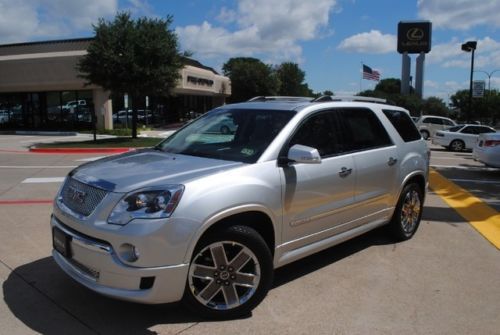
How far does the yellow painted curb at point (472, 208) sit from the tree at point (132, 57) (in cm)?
1504

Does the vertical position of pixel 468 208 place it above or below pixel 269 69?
below

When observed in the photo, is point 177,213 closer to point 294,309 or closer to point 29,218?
point 294,309

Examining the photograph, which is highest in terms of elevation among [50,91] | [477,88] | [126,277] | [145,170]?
[477,88]

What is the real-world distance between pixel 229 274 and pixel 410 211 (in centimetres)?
327

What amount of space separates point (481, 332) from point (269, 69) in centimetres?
6379

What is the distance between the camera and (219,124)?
17.5 feet

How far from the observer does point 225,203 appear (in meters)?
3.83

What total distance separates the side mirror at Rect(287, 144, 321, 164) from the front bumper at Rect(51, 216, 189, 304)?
1264 mm

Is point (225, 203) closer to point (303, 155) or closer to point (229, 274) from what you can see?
point (229, 274)

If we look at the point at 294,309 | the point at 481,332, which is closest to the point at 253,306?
the point at 294,309

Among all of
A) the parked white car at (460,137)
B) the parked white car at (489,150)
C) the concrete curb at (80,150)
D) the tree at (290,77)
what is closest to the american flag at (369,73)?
the tree at (290,77)

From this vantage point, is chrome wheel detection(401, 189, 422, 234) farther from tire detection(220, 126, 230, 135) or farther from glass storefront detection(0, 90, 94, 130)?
glass storefront detection(0, 90, 94, 130)

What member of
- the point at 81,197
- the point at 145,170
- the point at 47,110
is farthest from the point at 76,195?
the point at 47,110

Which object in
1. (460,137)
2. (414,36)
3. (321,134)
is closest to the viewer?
(321,134)
